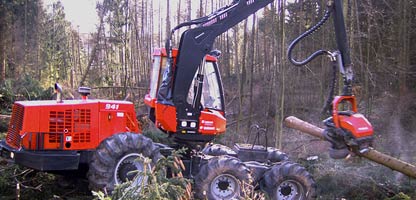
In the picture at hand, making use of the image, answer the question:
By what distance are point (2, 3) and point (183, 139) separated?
25.3 meters

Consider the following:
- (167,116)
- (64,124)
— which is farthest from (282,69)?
(64,124)

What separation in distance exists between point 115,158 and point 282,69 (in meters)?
9.58

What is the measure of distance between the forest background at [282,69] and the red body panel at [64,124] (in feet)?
4.54

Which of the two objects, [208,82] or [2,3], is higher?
[2,3]

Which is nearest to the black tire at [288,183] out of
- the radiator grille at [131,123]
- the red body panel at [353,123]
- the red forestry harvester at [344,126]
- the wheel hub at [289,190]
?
the wheel hub at [289,190]

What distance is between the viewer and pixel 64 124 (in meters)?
7.15

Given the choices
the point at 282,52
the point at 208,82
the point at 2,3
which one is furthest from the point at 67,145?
the point at 2,3

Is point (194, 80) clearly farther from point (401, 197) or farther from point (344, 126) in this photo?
point (401, 197)

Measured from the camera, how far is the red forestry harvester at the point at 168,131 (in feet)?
22.8

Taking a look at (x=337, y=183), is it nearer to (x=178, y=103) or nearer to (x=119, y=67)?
(x=178, y=103)

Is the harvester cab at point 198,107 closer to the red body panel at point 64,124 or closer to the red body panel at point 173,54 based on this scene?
the red body panel at point 173,54

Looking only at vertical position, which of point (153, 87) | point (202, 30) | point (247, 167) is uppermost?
point (202, 30)

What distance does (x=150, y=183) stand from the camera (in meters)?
3.67

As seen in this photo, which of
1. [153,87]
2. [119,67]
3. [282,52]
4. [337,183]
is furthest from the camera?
[119,67]
